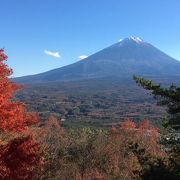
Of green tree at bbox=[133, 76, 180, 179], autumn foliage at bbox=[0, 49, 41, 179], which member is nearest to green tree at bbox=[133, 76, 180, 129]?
green tree at bbox=[133, 76, 180, 179]

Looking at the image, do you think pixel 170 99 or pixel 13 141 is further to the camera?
pixel 170 99

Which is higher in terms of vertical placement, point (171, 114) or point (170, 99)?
point (170, 99)

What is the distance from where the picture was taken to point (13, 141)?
17.9 meters

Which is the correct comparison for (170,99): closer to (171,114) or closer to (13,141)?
(171,114)

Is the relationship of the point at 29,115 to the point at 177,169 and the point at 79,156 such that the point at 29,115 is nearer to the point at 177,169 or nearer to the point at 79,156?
the point at 177,169

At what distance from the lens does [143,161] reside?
2147 centimetres

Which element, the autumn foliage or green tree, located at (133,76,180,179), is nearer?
the autumn foliage

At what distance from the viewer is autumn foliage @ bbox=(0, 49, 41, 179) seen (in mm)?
17172

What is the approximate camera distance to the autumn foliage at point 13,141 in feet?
56.3

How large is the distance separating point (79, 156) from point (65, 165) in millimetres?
7053

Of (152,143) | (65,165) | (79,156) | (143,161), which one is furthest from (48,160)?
(152,143)

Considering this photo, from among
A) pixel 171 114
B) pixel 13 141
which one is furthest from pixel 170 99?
pixel 13 141

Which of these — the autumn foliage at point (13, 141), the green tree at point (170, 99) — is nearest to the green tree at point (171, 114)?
the green tree at point (170, 99)

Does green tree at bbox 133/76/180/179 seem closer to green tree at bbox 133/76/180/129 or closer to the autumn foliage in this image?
green tree at bbox 133/76/180/129
